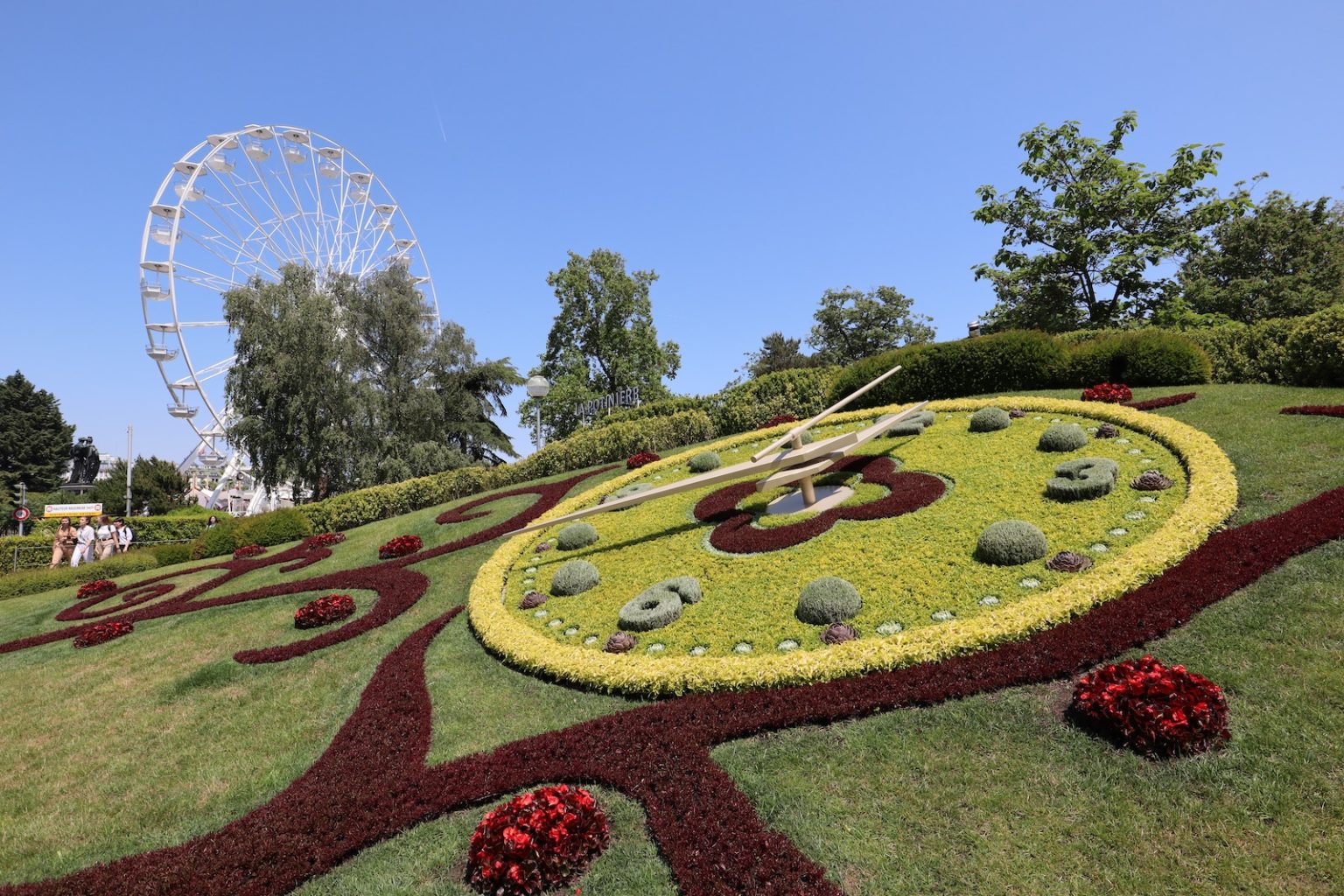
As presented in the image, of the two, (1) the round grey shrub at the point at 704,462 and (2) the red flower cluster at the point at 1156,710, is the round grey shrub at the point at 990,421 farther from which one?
(2) the red flower cluster at the point at 1156,710

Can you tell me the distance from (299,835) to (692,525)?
286 inches

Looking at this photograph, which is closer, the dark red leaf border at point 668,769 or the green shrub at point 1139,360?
the dark red leaf border at point 668,769

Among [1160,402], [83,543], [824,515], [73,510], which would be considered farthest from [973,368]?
[73,510]

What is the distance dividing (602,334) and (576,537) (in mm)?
37462

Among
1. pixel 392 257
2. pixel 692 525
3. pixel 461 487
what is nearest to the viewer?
pixel 692 525

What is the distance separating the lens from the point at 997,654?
6.38 metres

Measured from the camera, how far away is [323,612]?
11.4 meters

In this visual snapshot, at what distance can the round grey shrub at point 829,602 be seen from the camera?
24.9 feet

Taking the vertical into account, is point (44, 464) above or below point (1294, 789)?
above

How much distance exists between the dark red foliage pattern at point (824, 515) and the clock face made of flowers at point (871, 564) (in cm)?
4

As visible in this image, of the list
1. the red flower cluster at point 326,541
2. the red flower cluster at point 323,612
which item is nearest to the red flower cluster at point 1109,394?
the red flower cluster at point 323,612

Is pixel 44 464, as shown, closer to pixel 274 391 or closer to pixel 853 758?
pixel 274 391

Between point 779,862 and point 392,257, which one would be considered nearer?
point 779,862

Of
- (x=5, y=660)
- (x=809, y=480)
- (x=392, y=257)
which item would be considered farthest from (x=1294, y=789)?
(x=392, y=257)
